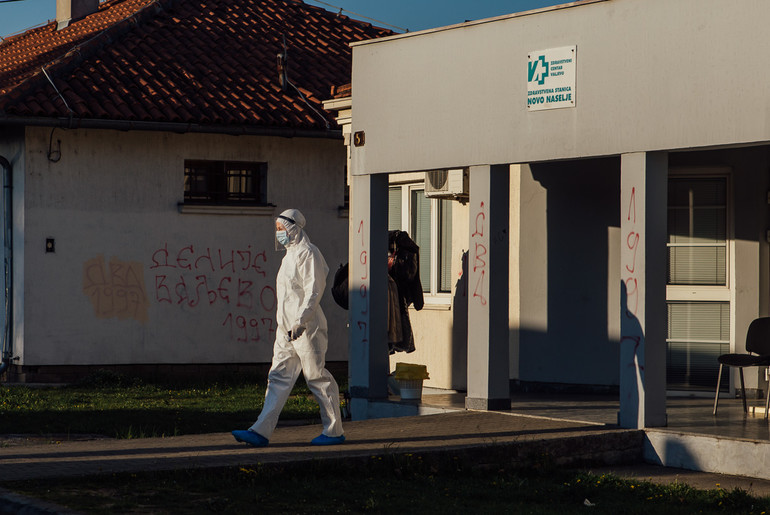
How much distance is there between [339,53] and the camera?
22469 mm

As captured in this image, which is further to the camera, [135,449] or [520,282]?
[520,282]

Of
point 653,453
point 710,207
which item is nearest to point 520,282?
point 710,207

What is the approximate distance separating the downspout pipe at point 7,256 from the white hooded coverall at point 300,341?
9607mm

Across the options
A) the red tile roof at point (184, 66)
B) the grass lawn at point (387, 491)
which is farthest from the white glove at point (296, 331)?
the red tile roof at point (184, 66)

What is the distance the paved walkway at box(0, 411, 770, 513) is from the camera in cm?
869

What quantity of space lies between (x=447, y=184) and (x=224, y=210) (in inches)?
232

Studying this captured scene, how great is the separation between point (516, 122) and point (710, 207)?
108 inches

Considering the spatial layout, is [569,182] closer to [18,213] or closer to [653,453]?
[653,453]

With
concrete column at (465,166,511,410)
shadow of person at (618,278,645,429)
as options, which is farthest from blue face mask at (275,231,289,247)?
shadow of person at (618,278,645,429)

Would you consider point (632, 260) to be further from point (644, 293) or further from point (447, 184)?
point (447, 184)

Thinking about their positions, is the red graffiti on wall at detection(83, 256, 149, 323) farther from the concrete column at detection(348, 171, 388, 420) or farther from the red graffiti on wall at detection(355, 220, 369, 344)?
the red graffiti on wall at detection(355, 220, 369, 344)

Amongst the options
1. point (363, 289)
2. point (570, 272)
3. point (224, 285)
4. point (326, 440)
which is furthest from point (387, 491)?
point (224, 285)

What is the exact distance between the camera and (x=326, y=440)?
31.9 feet

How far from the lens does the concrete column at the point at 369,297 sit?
1287cm
